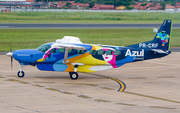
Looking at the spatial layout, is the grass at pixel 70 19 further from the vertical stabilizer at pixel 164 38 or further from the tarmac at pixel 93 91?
the vertical stabilizer at pixel 164 38

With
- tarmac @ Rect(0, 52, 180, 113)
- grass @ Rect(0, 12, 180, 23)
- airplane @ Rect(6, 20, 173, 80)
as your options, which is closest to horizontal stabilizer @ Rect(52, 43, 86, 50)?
airplane @ Rect(6, 20, 173, 80)

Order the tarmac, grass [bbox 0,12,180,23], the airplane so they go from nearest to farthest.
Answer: the tarmac
the airplane
grass [bbox 0,12,180,23]

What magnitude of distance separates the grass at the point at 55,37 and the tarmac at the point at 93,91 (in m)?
15.3

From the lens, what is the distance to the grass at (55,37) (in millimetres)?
40062

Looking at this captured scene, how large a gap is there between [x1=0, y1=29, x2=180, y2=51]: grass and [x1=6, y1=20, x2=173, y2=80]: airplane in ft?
52.1

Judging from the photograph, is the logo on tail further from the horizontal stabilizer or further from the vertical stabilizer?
the horizontal stabilizer

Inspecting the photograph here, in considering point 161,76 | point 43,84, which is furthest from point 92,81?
point 161,76

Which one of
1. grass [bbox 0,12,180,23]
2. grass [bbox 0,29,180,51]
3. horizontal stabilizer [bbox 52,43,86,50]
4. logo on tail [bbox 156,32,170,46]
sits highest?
logo on tail [bbox 156,32,170,46]

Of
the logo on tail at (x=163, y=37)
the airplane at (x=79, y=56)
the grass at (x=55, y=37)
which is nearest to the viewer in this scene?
the airplane at (x=79, y=56)

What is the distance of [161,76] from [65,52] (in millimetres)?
7788

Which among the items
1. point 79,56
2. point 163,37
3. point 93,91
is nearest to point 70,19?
point 163,37

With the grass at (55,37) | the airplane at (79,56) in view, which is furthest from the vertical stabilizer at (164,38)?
the grass at (55,37)

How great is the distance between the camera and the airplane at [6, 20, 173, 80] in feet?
66.6

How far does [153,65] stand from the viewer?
89.9ft
